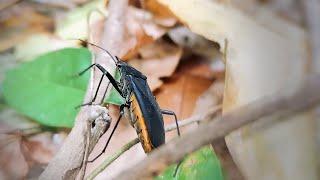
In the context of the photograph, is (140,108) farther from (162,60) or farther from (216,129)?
(162,60)

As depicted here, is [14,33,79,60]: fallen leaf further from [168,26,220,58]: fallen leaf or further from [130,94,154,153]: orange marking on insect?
[130,94,154,153]: orange marking on insect

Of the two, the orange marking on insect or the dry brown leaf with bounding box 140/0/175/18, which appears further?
the dry brown leaf with bounding box 140/0/175/18

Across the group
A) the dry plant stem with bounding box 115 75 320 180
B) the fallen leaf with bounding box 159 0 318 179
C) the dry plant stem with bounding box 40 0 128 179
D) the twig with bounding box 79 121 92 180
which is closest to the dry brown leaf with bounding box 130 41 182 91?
the fallen leaf with bounding box 159 0 318 179

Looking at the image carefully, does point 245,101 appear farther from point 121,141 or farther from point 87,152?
point 87,152

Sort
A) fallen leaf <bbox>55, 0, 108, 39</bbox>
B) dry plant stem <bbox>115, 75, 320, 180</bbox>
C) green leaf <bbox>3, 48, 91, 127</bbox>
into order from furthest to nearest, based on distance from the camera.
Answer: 1. fallen leaf <bbox>55, 0, 108, 39</bbox>
2. green leaf <bbox>3, 48, 91, 127</bbox>
3. dry plant stem <bbox>115, 75, 320, 180</bbox>

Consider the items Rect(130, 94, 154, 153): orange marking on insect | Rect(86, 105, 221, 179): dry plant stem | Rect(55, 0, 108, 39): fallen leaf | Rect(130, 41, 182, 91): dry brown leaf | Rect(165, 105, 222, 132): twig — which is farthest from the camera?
Rect(55, 0, 108, 39): fallen leaf

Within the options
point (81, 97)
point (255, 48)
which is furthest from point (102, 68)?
point (255, 48)

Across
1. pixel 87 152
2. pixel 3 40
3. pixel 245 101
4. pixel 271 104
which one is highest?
pixel 271 104
